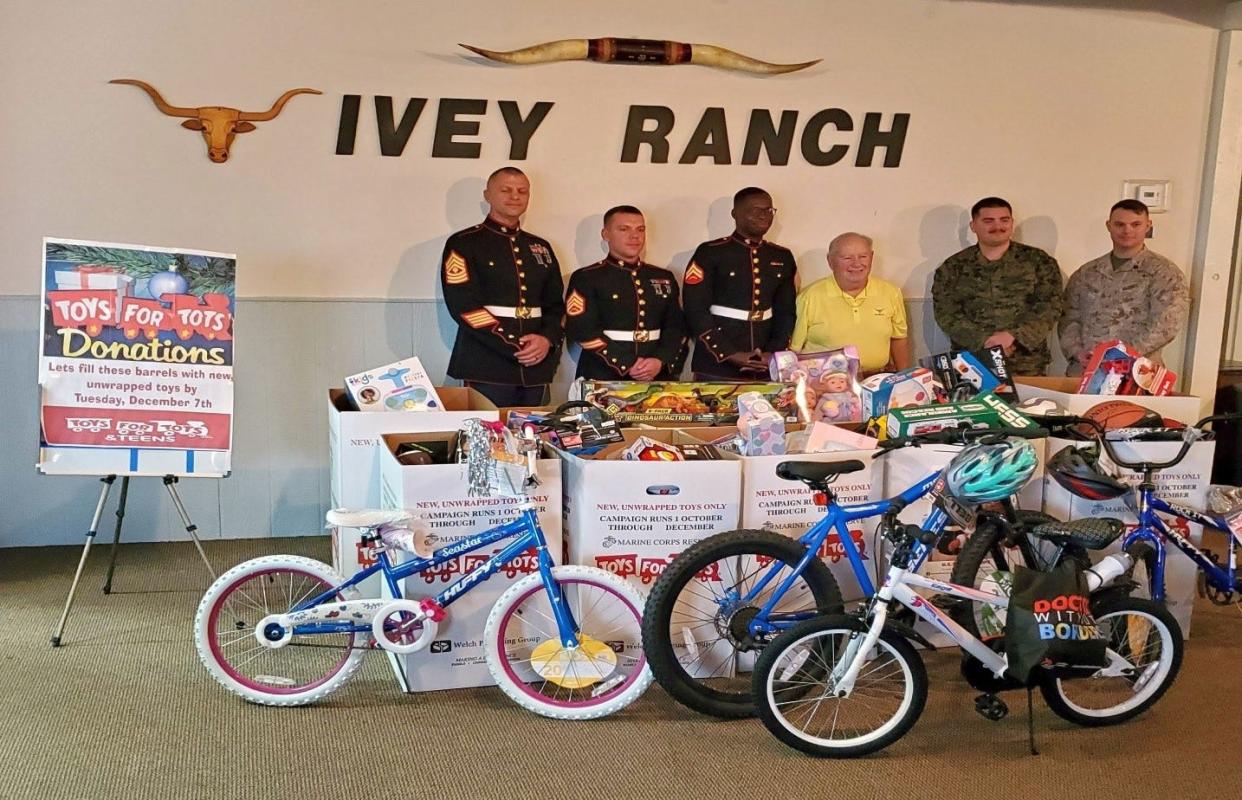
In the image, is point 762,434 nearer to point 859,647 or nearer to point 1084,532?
point 859,647

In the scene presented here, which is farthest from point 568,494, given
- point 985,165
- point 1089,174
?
point 1089,174

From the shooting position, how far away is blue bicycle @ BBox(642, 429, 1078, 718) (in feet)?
9.19

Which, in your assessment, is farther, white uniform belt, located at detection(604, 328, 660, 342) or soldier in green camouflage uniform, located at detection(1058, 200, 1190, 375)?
soldier in green camouflage uniform, located at detection(1058, 200, 1190, 375)

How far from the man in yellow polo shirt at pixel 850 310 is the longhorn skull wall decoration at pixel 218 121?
244cm

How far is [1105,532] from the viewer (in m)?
2.70

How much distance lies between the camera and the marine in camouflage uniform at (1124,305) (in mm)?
4801

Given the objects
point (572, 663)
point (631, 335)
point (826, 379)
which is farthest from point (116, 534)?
point (826, 379)

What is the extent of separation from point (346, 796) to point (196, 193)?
112 inches

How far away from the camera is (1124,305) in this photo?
16.1ft

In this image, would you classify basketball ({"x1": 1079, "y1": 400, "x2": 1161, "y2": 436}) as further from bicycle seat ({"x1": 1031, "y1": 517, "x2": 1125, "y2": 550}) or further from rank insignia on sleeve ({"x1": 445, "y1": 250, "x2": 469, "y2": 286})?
rank insignia on sleeve ({"x1": 445, "y1": 250, "x2": 469, "y2": 286})

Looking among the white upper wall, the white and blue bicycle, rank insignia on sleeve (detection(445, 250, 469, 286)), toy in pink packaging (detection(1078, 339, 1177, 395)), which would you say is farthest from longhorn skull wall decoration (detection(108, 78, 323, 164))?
toy in pink packaging (detection(1078, 339, 1177, 395))

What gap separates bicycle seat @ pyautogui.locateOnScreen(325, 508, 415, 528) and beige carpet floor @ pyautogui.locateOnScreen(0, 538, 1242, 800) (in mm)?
528

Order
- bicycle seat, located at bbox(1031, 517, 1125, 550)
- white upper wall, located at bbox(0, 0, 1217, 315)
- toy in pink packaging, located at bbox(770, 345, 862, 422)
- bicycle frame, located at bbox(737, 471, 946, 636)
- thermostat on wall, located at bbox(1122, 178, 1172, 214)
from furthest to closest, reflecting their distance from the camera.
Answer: thermostat on wall, located at bbox(1122, 178, 1172, 214) → white upper wall, located at bbox(0, 0, 1217, 315) → toy in pink packaging, located at bbox(770, 345, 862, 422) → bicycle frame, located at bbox(737, 471, 946, 636) → bicycle seat, located at bbox(1031, 517, 1125, 550)

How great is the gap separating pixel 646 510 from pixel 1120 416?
5.69 feet
